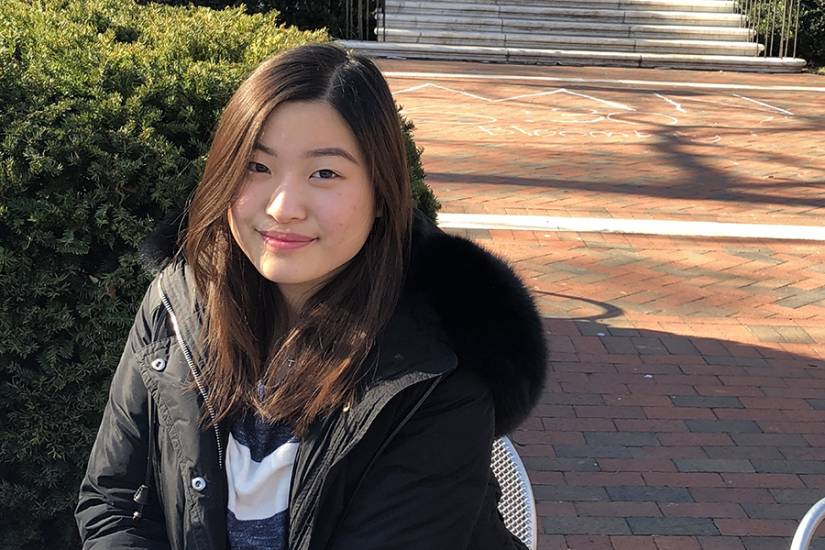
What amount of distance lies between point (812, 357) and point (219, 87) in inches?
132

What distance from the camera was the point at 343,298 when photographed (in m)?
1.96

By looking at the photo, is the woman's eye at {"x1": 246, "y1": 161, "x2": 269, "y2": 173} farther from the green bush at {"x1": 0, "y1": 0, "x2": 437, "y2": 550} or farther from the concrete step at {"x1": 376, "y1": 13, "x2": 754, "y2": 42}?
the concrete step at {"x1": 376, "y1": 13, "x2": 754, "y2": 42}

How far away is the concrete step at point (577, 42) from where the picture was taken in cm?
1512

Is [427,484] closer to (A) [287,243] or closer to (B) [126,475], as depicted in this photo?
(A) [287,243]

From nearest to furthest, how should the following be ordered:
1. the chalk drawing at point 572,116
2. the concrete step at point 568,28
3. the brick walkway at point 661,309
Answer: the brick walkway at point 661,309 → the chalk drawing at point 572,116 → the concrete step at point 568,28

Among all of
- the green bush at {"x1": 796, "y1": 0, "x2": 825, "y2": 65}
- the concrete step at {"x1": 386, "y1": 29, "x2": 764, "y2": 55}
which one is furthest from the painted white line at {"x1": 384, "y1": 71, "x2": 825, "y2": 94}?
the green bush at {"x1": 796, "y1": 0, "x2": 825, "y2": 65}

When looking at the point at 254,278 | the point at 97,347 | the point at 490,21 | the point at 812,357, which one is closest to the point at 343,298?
the point at 254,278

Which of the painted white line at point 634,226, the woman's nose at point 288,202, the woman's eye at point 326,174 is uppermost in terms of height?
the woman's eye at point 326,174

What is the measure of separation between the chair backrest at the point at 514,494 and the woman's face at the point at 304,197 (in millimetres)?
584

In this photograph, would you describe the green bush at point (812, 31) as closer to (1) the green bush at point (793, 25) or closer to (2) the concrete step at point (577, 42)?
(1) the green bush at point (793, 25)

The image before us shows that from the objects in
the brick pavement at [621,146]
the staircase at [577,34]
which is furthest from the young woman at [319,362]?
the staircase at [577,34]

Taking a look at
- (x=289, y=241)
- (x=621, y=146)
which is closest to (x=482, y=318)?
(x=289, y=241)

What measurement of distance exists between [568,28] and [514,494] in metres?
14.3

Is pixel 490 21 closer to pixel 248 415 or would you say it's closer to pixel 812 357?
pixel 812 357
